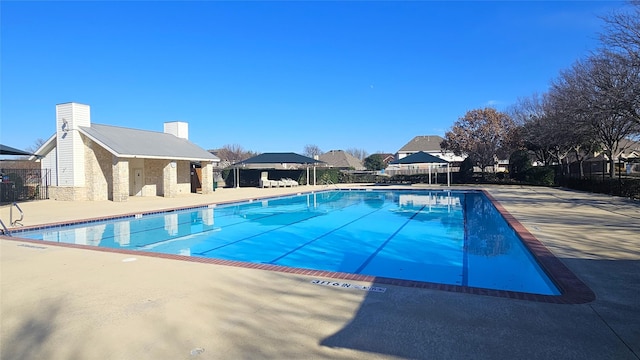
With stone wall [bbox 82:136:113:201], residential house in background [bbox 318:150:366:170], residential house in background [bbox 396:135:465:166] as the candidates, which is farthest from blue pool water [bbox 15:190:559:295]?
residential house in background [bbox 318:150:366:170]

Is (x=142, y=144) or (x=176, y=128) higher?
(x=176, y=128)

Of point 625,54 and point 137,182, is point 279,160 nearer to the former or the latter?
point 137,182

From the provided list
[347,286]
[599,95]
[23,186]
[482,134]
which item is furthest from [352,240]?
[482,134]

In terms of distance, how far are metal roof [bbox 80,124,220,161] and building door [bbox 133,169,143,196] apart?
1.93 meters

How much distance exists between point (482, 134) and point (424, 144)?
89.6 ft

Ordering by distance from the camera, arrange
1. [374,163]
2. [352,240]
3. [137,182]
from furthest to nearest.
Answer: [374,163], [137,182], [352,240]

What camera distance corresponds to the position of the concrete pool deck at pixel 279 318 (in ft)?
10.2

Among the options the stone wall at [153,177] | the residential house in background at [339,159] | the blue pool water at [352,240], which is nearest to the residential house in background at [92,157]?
the stone wall at [153,177]

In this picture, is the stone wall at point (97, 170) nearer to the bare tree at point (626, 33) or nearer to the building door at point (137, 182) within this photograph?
the building door at point (137, 182)

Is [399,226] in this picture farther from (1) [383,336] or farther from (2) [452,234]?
(1) [383,336]

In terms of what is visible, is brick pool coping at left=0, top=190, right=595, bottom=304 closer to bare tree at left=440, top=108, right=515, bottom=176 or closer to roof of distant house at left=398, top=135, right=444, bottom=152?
bare tree at left=440, top=108, right=515, bottom=176

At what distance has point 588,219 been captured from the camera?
1076 cm

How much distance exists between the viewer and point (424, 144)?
196ft

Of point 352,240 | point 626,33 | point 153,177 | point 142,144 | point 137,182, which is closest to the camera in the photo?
point 352,240
